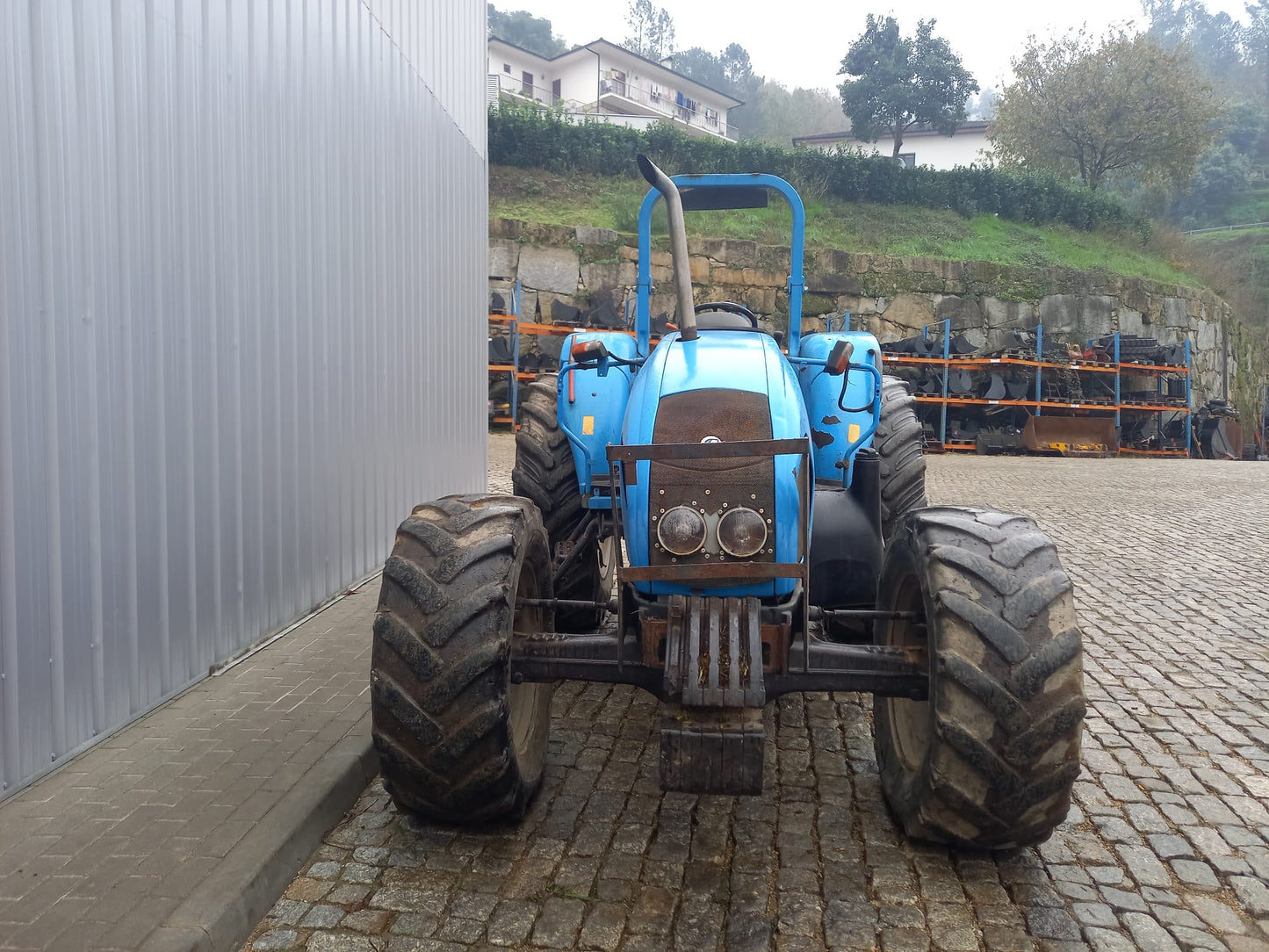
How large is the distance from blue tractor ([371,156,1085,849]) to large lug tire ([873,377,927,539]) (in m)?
1.68

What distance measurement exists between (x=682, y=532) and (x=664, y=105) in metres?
55.5

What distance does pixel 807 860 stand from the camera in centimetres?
299

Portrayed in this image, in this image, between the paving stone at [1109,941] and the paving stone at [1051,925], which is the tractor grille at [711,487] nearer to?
the paving stone at [1051,925]

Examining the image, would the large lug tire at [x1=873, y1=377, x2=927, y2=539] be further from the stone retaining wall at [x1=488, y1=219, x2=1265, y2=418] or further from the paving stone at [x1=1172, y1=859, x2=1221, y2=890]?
the stone retaining wall at [x1=488, y1=219, x2=1265, y2=418]

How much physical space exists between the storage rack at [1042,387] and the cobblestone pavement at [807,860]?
16.1 meters

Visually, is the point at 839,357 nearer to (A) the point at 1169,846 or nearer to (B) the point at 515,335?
(A) the point at 1169,846

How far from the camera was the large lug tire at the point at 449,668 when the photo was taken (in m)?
2.76

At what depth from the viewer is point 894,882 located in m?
2.85

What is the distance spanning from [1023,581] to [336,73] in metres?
5.17

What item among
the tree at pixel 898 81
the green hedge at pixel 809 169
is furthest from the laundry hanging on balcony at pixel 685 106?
the green hedge at pixel 809 169

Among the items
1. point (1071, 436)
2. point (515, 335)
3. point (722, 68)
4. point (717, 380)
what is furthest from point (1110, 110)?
point (722, 68)

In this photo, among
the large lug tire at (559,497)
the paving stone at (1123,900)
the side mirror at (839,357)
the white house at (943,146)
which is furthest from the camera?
the white house at (943,146)

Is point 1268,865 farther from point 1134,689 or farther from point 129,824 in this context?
point 129,824

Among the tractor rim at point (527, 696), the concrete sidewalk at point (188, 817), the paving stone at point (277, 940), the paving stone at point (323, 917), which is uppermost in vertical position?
the tractor rim at point (527, 696)
